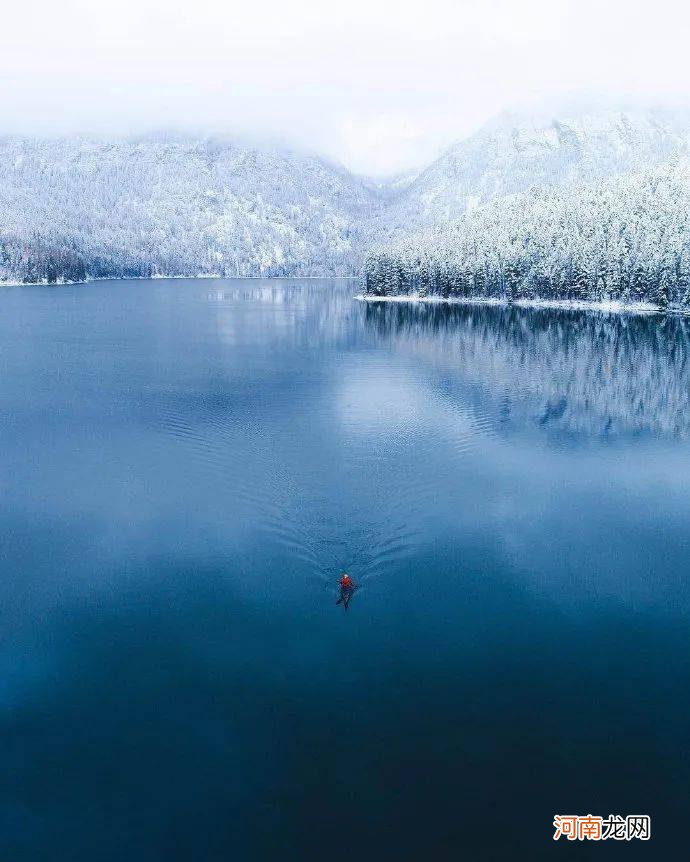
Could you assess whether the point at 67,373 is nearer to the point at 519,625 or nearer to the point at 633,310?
the point at 519,625

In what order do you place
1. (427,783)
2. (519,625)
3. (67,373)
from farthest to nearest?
1. (67,373)
2. (519,625)
3. (427,783)

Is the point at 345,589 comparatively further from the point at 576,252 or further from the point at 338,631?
the point at 576,252

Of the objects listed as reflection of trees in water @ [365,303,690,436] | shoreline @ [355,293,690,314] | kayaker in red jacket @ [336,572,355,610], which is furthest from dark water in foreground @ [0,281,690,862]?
shoreline @ [355,293,690,314]

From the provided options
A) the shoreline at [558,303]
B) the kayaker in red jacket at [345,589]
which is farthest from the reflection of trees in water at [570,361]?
the kayaker in red jacket at [345,589]

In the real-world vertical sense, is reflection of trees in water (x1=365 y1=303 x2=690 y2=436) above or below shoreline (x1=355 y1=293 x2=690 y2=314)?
below

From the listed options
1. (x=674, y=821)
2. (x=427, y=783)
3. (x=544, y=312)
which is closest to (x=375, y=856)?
(x=427, y=783)

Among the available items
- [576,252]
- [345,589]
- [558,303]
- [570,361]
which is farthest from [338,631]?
[558,303]

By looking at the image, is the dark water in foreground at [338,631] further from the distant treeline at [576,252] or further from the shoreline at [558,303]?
the distant treeline at [576,252]

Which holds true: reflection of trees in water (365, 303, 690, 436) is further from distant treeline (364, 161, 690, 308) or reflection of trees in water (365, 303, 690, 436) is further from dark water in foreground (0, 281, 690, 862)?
distant treeline (364, 161, 690, 308)
